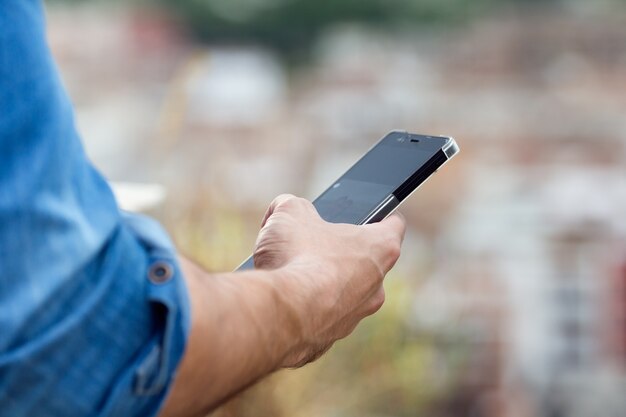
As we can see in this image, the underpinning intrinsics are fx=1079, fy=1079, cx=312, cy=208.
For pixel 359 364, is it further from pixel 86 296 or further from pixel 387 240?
pixel 86 296

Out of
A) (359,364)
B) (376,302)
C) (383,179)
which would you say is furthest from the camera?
(359,364)

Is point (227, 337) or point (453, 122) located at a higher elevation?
point (227, 337)

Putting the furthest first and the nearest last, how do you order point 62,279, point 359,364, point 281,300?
point 359,364 → point 281,300 → point 62,279

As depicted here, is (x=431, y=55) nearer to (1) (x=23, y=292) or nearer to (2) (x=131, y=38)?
(2) (x=131, y=38)

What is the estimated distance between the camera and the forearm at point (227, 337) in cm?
80

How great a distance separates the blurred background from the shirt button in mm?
2558

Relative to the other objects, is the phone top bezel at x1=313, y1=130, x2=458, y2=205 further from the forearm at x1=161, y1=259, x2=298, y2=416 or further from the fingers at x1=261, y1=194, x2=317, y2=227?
the forearm at x1=161, y1=259, x2=298, y2=416

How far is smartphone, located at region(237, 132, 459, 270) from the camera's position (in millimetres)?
1167

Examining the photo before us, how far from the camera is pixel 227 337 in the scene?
82 centimetres

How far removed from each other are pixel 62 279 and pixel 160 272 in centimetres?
8

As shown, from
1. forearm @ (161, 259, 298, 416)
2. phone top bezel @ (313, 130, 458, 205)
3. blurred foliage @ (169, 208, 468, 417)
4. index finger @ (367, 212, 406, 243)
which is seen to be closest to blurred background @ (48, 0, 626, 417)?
blurred foliage @ (169, 208, 468, 417)

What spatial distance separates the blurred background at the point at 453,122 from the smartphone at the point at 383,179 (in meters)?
2.06

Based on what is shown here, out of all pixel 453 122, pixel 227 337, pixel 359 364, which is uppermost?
pixel 227 337

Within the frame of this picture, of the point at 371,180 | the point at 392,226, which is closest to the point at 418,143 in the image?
the point at 371,180
